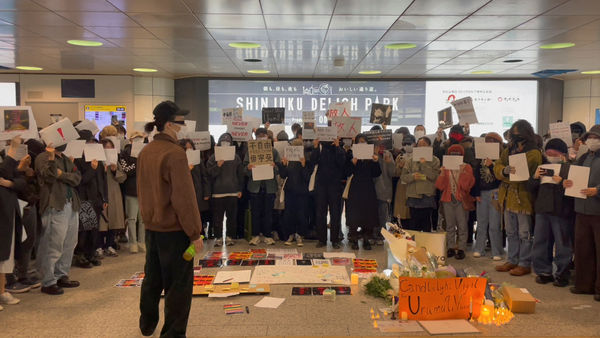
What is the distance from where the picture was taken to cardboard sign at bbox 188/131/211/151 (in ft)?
24.2

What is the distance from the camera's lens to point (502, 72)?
39.6 ft

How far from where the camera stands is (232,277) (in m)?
5.62

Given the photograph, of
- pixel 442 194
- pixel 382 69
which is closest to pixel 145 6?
pixel 442 194

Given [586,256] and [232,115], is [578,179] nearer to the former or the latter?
[586,256]

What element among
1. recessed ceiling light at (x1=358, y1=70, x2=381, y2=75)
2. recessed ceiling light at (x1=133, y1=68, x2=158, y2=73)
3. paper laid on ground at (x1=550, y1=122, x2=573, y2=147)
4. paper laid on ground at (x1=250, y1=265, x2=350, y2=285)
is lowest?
paper laid on ground at (x1=250, y1=265, x2=350, y2=285)

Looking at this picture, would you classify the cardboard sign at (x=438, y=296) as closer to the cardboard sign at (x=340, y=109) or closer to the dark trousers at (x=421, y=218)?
the dark trousers at (x=421, y=218)

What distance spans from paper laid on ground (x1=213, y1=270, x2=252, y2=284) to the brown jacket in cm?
208

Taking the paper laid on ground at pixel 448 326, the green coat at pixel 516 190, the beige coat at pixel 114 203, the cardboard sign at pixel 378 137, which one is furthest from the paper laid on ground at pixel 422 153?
the beige coat at pixel 114 203

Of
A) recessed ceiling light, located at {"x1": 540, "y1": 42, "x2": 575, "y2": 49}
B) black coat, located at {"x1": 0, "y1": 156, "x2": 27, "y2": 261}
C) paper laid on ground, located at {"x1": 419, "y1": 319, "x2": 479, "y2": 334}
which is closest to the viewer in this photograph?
paper laid on ground, located at {"x1": 419, "y1": 319, "x2": 479, "y2": 334}

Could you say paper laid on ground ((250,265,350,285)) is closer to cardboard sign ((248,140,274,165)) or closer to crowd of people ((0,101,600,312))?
crowd of people ((0,101,600,312))

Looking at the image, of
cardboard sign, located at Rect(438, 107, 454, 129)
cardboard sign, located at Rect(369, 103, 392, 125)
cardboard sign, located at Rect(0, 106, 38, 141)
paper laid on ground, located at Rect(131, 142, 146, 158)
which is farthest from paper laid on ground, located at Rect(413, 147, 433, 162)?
cardboard sign, located at Rect(0, 106, 38, 141)

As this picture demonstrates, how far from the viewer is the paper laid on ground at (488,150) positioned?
6332 mm

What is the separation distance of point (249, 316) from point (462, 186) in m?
3.62

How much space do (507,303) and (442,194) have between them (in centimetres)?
232
